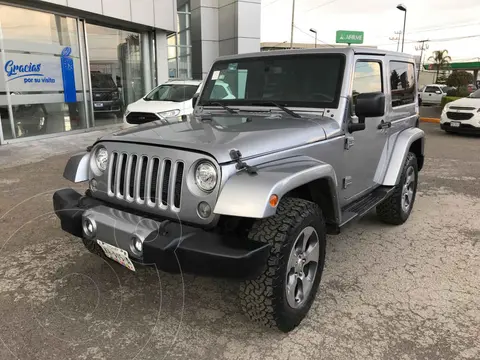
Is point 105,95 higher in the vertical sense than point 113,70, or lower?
lower

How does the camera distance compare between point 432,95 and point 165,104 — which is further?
point 432,95

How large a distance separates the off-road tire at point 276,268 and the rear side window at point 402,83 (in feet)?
7.62

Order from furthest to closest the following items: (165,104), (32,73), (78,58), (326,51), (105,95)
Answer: (105,95), (78,58), (32,73), (165,104), (326,51)

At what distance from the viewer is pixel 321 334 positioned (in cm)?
267

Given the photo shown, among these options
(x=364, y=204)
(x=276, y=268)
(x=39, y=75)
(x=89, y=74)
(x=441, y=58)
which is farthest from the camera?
(x=441, y=58)

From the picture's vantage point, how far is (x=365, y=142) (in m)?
3.69

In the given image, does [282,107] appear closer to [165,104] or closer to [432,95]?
[165,104]

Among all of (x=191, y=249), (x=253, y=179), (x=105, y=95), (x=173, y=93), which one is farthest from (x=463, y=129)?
(x=191, y=249)

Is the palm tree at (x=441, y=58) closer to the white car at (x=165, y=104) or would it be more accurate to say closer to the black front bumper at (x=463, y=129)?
the black front bumper at (x=463, y=129)

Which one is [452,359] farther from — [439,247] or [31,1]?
[31,1]

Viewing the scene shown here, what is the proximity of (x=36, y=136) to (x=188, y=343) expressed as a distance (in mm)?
9995

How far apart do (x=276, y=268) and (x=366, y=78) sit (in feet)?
7.11

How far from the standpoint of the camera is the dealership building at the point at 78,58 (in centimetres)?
1022

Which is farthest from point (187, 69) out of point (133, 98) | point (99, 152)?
point (99, 152)
